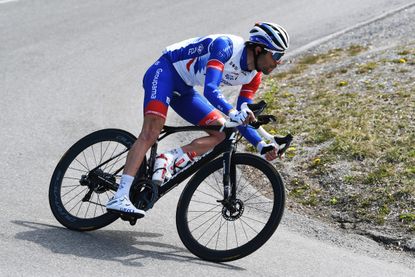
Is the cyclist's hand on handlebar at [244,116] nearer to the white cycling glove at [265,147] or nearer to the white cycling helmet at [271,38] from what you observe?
the white cycling glove at [265,147]

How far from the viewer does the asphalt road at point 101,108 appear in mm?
6555

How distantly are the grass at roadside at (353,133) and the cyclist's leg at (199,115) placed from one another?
66.2 inches

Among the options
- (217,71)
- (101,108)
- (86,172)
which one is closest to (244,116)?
(217,71)

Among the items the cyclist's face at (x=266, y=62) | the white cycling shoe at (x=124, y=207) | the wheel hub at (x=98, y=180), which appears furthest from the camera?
the wheel hub at (x=98, y=180)

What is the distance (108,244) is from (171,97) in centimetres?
134

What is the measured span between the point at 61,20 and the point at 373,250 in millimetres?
9439

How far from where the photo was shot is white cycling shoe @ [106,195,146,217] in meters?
6.70

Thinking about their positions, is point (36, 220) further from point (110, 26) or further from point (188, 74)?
point (110, 26)

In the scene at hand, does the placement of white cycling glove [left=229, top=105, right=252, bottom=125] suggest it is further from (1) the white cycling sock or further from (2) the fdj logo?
(1) the white cycling sock

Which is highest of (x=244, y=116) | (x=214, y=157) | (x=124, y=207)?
(x=244, y=116)

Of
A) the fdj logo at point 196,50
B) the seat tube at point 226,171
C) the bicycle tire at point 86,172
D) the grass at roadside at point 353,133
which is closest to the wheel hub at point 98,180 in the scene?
the bicycle tire at point 86,172

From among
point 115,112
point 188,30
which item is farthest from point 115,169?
point 188,30

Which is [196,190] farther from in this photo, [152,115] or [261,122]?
[261,122]

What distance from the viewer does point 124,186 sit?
6758 mm
